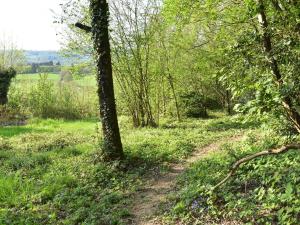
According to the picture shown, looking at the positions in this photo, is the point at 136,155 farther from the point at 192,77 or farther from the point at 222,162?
the point at 192,77

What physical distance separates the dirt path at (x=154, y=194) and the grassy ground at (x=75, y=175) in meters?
0.23

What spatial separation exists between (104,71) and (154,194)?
148 inches

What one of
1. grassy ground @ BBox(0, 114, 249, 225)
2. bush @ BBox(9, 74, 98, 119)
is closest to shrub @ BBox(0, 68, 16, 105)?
bush @ BBox(9, 74, 98, 119)

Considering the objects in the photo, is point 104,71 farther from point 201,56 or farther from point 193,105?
point 193,105

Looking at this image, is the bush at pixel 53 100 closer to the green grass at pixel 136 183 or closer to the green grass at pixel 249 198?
the green grass at pixel 136 183

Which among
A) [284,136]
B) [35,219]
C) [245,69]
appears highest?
[245,69]

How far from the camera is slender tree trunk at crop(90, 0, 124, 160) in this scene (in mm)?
9867

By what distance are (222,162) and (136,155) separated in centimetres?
317

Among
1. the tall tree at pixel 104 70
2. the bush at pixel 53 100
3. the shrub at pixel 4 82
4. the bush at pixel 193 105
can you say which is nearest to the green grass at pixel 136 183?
the tall tree at pixel 104 70

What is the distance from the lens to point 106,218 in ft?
21.8

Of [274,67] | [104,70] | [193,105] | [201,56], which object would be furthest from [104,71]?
[193,105]

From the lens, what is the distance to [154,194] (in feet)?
25.8

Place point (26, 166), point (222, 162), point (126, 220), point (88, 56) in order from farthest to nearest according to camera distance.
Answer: point (88, 56) → point (26, 166) → point (222, 162) → point (126, 220)

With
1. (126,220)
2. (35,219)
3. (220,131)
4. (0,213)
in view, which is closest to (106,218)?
(126,220)
